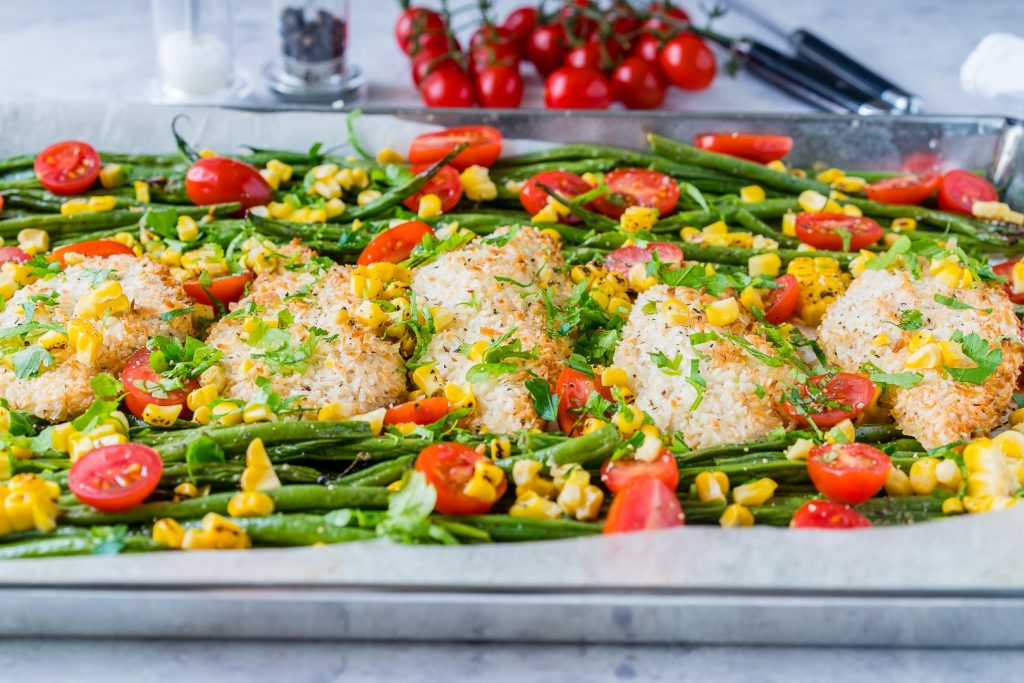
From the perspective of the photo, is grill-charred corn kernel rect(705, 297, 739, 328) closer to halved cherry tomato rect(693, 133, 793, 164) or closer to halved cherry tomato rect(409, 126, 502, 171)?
halved cherry tomato rect(693, 133, 793, 164)

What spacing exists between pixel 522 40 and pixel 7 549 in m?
6.19

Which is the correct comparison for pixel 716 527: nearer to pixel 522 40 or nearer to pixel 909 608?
pixel 909 608

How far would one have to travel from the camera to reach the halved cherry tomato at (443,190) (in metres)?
6.58

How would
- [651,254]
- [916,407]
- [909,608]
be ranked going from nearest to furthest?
1. [909,608]
2. [916,407]
3. [651,254]

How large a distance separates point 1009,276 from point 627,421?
9.25 ft

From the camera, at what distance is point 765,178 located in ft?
22.7

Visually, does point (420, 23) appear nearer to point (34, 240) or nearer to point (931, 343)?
point (34, 240)

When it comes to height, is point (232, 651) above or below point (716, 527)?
below

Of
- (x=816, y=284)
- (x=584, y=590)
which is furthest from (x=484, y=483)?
(x=816, y=284)

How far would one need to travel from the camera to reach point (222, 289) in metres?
5.77

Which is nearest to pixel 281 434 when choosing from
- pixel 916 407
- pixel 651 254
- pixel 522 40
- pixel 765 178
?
pixel 651 254

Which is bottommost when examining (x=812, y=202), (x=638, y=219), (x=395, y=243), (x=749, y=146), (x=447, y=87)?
(x=395, y=243)

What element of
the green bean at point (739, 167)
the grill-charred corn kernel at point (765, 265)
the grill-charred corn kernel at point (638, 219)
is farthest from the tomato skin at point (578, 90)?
the grill-charred corn kernel at point (765, 265)

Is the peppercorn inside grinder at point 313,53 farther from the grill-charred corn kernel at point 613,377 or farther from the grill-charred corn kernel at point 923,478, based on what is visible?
the grill-charred corn kernel at point 923,478
